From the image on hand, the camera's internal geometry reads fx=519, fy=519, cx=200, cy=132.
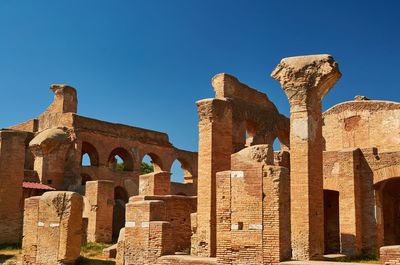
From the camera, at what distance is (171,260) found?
1201 cm

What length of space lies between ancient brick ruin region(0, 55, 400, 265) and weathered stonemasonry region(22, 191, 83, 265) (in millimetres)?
31

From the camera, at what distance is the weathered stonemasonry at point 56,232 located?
47.5ft

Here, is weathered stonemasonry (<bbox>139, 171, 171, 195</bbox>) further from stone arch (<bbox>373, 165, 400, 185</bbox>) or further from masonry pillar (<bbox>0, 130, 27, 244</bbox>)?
stone arch (<bbox>373, 165, 400, 185</bbox>)

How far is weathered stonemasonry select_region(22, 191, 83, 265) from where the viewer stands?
47.5ft

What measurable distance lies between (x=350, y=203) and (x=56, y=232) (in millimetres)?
8637

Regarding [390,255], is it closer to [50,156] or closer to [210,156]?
[210,156]

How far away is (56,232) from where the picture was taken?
47.9 ft

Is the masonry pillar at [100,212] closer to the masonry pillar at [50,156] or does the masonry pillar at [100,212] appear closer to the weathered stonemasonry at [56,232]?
the masonry pillar at [50,156]

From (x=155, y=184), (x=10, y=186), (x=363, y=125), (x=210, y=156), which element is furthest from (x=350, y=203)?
(x=10, y=186)

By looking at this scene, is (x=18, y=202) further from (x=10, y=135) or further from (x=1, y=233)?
(x=10, y=135)

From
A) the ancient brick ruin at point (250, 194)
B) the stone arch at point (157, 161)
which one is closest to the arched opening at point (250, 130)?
the ancient brick ruin at point (250, 194)

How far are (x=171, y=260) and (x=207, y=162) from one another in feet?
12.4

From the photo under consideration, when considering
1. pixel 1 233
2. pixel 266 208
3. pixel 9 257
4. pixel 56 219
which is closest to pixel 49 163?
pixel 1 233

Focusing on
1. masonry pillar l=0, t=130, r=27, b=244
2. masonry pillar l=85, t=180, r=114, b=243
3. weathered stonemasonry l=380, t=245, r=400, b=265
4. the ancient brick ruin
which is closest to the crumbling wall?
the ancient brick ruin
